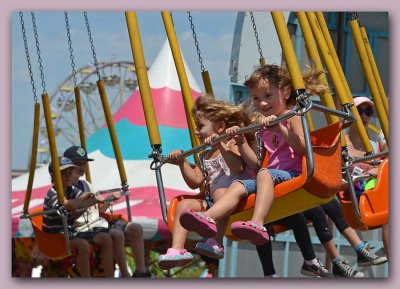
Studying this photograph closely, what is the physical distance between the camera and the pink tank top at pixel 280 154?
2949mm

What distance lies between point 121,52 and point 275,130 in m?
2.10

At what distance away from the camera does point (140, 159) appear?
20.6ft

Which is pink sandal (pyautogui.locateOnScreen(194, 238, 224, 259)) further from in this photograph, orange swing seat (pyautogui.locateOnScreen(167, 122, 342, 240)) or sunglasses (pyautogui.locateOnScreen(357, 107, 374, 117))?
sunglasses (pyautogui.locateOnScreen(357, 107, 374, 117))

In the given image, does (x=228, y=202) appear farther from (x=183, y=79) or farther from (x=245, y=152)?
(x=183, y=79)

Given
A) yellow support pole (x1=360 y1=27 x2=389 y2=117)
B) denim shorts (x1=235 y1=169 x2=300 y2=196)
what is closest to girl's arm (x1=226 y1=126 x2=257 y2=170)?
denim shorts (x1=235 y1=169 x2=300 y2=196)

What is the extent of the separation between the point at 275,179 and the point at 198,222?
25 cm

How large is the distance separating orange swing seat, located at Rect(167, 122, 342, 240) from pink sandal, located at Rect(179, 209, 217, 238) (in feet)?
0.48

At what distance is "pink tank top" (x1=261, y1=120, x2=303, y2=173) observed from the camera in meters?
2.95

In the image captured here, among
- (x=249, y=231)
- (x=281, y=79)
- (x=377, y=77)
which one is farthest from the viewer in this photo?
(x=377, y=77)

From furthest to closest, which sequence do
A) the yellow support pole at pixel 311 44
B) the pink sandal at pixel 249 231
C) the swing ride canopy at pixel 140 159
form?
the swing ride canopy at pixel 140 159
the yellow support pole at pixel 311 44
the pink sandal at pixel 249 231

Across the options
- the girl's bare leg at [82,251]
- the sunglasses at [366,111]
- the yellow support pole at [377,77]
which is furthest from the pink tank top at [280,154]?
the girl's bare leg at [82,251]

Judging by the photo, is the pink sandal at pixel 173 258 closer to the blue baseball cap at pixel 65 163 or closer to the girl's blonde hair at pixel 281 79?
the girl's blonde hair at pixel 281 79

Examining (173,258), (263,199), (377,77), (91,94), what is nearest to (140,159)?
(91,94)

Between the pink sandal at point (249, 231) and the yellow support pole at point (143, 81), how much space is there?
1.41ft
